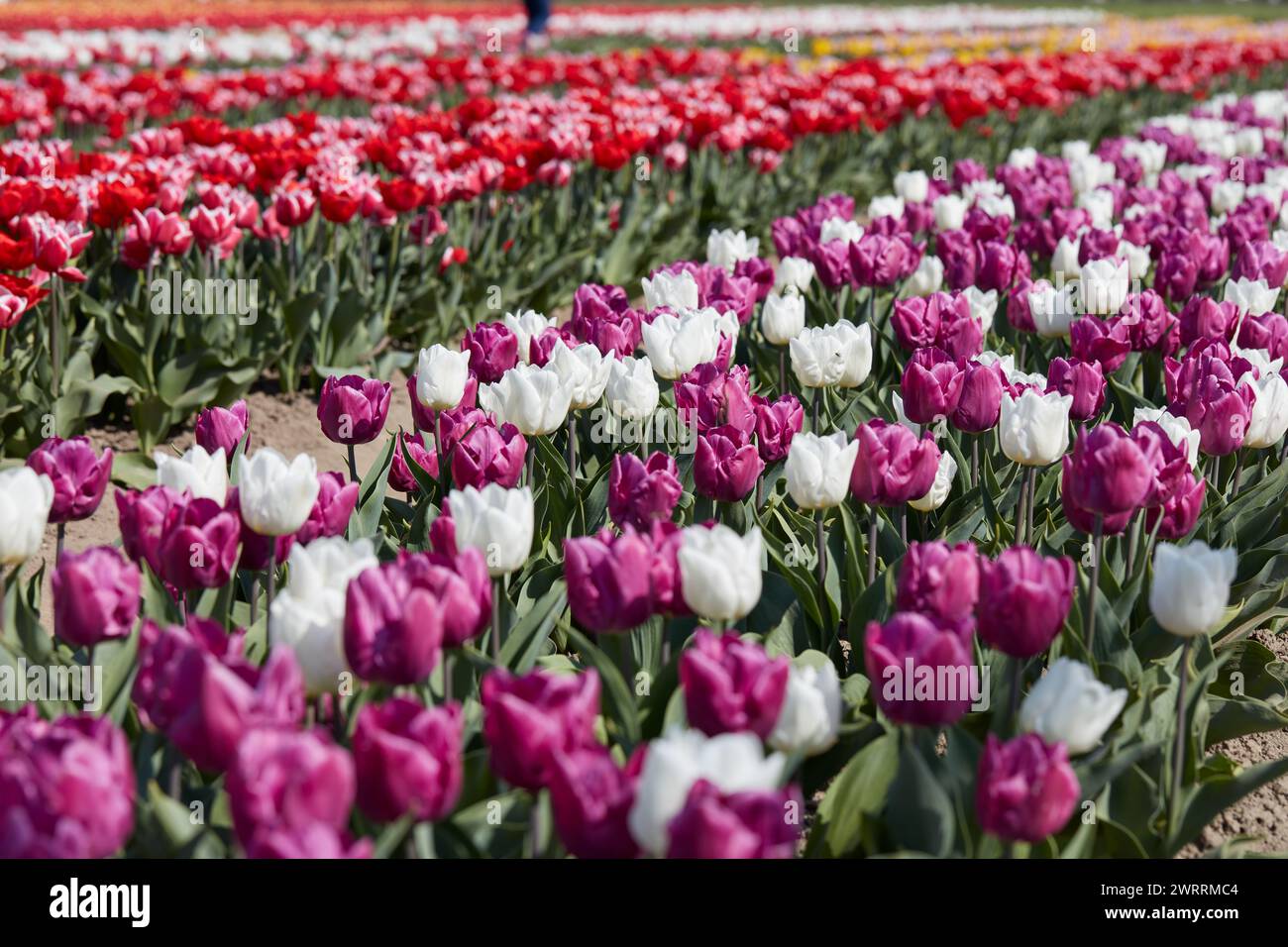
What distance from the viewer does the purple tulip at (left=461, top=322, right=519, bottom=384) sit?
150 inches

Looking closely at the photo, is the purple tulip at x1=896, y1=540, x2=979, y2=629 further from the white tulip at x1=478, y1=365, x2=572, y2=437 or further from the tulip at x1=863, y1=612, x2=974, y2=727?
the white tulip at x1=478, y1=365, x2=572, y2=437

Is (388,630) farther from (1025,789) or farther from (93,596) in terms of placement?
(1025,789)

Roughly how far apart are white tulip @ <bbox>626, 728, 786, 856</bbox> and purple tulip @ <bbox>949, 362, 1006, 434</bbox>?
1806 millimetres

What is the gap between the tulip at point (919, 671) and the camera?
2.00 m

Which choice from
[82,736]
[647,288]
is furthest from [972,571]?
[647,288]

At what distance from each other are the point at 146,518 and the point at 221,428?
683 millimetres

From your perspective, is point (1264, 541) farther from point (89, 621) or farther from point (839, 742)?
point (89, 621)

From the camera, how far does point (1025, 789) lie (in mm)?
1872

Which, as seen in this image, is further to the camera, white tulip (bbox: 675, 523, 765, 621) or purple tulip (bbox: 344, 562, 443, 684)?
white tulip (bbox: 675, 523, 765, 621)

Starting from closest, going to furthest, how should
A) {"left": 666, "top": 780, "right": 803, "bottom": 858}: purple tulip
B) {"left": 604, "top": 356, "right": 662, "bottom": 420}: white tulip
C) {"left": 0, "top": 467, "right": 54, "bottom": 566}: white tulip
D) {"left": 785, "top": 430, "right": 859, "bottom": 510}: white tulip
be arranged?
1. {"left": 666, "top": 780, "right": 803, "bottom": 858}: purple tulip
2. {"left": 0, "top": 467, "right": 54, "bottom": 566}: white tulip
3. {"left": 785, "top": 430, "right": 859, "bottom": 510}: white tulip
4. {"left": 604, "top": 356, "right": 662, "bottom": 420}: white tulip

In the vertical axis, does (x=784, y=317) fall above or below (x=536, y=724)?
above

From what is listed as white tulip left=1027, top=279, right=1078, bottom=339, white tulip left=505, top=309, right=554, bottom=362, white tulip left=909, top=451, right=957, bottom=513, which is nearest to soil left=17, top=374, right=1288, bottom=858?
white tulip left=909, top=451, right=957, bottom=513

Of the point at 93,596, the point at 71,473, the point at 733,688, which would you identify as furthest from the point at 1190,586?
the point at 71,473
